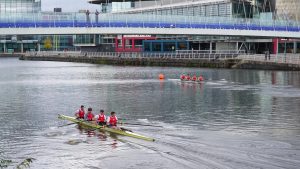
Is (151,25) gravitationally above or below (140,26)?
above

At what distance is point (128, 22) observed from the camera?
98.2m

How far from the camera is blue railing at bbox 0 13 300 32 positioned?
87738 mm

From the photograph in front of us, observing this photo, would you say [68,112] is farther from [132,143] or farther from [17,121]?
[132,143]

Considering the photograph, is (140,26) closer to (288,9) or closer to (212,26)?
(212,26)

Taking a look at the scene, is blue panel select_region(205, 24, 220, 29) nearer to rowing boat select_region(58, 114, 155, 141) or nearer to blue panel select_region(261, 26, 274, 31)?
blue panel select_region(261, 26, 274, 31)

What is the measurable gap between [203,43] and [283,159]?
403 ft

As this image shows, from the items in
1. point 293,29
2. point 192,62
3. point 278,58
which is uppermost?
point 293,29

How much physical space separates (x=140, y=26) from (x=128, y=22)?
2.30 metres

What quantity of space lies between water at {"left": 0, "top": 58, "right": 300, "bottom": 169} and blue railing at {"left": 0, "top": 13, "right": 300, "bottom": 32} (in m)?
9.73

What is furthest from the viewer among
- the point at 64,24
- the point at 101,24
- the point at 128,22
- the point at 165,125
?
the point at 128,22

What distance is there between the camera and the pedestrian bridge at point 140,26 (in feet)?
288

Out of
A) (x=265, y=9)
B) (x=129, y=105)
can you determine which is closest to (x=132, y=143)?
(x=129, y=105)

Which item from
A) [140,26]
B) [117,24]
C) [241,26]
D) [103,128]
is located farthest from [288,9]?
[103,128]

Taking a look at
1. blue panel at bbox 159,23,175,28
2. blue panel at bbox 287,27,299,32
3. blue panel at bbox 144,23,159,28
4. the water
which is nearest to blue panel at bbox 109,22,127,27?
blue panel at bbox 144,23,159,28
